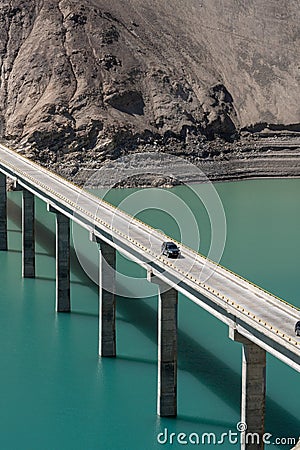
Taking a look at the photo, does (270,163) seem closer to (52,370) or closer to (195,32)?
(195,32)

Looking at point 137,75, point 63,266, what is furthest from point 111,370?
point 137,75

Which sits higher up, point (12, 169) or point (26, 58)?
point (26, 58)

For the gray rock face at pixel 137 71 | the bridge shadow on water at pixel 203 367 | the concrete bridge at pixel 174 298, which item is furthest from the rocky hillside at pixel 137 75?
the bridge shadow on water at pixel 203 367

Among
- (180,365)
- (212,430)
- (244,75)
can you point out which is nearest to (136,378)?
(180,365)

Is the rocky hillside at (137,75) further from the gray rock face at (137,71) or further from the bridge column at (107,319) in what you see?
the bridge column at (107,319)

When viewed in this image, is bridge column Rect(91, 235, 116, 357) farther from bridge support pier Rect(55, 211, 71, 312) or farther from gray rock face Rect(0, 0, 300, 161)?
gray rock face Rect(0, 0, 300, 161)
